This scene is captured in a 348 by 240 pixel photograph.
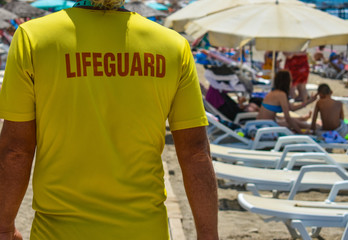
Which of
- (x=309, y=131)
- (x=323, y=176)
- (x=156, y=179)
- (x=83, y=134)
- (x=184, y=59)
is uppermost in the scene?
(x=184, y=59)

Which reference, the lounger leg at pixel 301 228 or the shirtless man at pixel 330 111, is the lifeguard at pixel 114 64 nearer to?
the lounger leg at pixel 301 228

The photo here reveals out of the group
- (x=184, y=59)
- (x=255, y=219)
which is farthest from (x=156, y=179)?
(x=255, y=219)

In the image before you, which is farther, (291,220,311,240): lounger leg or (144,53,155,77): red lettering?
(291,220,311,240): lounger leg

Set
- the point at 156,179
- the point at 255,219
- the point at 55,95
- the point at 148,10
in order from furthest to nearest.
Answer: the point at 148,10, the point at 255,219, the point at 156,179, the point at 55,95

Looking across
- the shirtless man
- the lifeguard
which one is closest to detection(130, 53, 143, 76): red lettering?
the lifeguard

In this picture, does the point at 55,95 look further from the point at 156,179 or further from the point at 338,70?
the point at 338,70

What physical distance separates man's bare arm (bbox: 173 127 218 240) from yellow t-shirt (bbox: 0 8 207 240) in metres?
0.10

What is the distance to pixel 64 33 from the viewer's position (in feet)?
4.91

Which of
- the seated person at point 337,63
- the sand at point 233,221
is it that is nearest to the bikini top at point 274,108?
the sand at point 233,221

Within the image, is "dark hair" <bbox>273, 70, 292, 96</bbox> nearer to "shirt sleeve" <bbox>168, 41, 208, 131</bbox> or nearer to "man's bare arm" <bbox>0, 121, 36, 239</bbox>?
"shirt sleeve" <bbox>168, 41, 208, 131</bbox>

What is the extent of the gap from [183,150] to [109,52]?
357 millimetres

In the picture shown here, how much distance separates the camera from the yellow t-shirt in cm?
149

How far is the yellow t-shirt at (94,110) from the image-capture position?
149 cm

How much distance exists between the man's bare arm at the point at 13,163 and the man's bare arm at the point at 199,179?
418 millimetres
